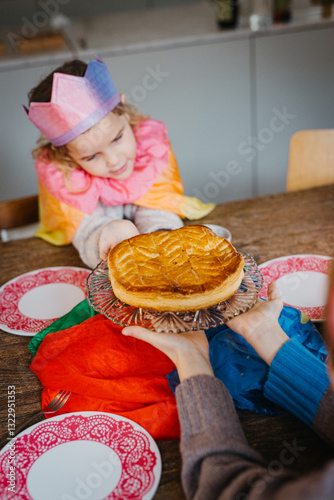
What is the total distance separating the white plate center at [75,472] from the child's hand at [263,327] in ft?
0.90

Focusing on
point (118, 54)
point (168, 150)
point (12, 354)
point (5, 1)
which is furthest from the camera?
point (5, 1)

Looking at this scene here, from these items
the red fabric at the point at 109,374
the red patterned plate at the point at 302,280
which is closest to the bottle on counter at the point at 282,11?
the red patterned plate at the point at 302,280

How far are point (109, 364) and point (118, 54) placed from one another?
2193 millimetres

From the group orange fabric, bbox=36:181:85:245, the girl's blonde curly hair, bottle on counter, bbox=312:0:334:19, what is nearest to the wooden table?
orange fabric, bbox=36:181:85:245

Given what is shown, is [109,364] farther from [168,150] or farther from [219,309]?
[168,150]

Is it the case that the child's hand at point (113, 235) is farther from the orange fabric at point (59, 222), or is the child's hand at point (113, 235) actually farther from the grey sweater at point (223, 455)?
the grey sweater at point (223, 455)

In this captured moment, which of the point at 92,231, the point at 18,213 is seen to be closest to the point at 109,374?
the point at 92,231

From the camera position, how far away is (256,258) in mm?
1148

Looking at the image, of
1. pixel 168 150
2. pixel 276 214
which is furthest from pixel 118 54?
pixel 276 214

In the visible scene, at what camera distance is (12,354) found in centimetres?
91

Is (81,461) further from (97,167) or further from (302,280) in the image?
(97,167)

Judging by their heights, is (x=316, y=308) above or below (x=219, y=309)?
below

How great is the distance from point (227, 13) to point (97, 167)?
1.82 metres

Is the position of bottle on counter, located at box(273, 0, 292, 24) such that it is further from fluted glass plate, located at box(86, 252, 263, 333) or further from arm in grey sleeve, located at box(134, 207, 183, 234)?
fluted glass plate, located at box(86, 252, 263, 333)
